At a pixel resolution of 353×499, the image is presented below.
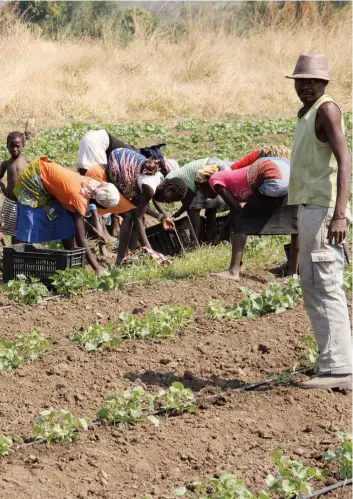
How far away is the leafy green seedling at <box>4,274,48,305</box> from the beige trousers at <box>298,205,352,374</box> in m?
2.93

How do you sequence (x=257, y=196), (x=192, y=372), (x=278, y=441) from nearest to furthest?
(x=278, y=441) → (x=192, y=372) → (x=257, y=196)

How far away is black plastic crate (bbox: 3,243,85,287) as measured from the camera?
7.93 metres

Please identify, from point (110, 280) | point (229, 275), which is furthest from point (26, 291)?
point (229, 275)

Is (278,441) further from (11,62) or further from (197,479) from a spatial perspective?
(11,62)

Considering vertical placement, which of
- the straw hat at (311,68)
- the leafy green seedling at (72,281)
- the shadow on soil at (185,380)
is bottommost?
the shadow on soil at (185,380)

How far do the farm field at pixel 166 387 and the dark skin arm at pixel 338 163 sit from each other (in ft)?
3.21

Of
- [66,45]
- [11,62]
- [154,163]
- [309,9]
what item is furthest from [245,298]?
[309,9]

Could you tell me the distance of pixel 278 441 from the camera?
4789 millimetres

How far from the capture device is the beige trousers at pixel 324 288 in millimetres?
5168

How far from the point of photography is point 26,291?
7.57 metres

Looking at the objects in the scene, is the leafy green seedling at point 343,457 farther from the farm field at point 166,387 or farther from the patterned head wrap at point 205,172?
the patterned head wrap at point 205,172

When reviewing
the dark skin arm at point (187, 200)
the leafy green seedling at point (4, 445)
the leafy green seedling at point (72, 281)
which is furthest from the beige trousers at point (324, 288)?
the dark skin arm at point (187, 200)

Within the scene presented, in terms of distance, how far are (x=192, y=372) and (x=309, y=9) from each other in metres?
21.8

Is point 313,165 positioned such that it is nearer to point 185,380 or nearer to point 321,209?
point 321,209
